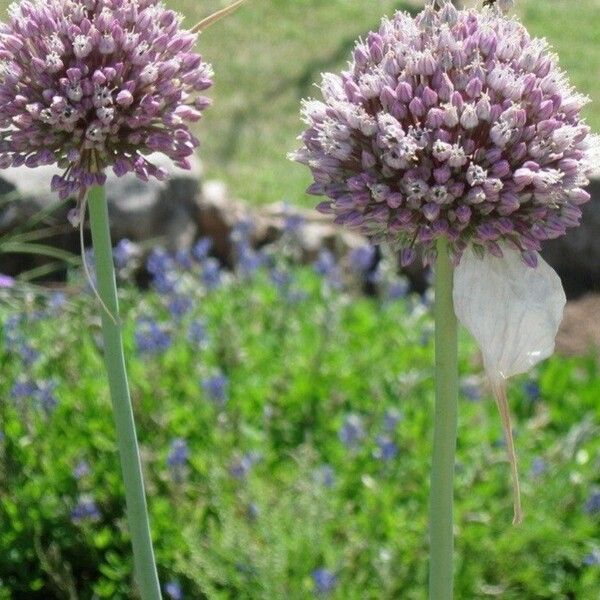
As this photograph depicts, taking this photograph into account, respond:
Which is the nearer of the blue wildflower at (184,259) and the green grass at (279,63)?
the blue wildflower at (184,259)

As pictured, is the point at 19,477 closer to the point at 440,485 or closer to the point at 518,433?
the point at 518,433

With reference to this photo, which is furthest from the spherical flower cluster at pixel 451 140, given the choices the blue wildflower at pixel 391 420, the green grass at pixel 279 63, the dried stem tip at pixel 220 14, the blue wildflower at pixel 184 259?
the green grass at pixel 279 63

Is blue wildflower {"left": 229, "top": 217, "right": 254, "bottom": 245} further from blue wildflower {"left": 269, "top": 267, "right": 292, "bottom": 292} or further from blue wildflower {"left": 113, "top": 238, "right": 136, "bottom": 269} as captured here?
blue wildflower {"left": 113, "top": 238, "right": 136, "bottom": 269}

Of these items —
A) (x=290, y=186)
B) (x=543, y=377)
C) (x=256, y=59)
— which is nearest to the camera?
(x=543, y=377)

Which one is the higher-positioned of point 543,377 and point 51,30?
point 51,30

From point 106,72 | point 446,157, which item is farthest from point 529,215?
point 106,72

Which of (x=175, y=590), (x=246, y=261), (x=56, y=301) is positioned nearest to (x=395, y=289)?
(x=246, y=261)

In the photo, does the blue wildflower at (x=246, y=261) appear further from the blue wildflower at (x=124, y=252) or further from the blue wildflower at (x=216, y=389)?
the blue wildflower at (x=216, y=389)

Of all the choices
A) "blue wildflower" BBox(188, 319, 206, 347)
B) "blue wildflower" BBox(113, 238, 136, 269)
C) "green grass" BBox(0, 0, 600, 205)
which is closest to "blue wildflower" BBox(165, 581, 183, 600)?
"blue wildflower" BBox(188, 319, 206, 347)
